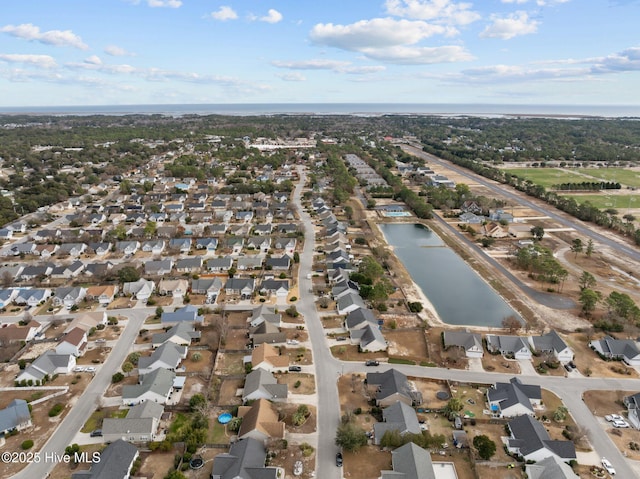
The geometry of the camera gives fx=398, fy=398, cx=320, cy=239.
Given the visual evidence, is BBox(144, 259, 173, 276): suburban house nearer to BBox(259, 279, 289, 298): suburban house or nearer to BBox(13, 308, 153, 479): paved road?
BBox(13, 308, 153, 479): paved road

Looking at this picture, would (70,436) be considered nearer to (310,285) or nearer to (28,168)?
(310,285)

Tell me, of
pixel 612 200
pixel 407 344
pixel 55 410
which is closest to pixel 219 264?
pixel 55 410

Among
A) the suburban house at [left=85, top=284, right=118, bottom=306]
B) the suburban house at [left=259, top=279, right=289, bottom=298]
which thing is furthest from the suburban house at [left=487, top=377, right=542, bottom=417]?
the suburban house at [left=85, top=284, right=118, bottom=306]

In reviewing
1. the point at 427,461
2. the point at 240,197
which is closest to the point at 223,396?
the point at 427,461

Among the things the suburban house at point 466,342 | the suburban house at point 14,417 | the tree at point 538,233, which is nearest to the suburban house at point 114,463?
the suburban house at point 14,417

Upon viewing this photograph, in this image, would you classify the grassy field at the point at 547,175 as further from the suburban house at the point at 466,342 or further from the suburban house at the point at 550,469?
the suburban house at the point at 550,469

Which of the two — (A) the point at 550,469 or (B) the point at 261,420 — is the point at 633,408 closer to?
(A) the point at 550,469
